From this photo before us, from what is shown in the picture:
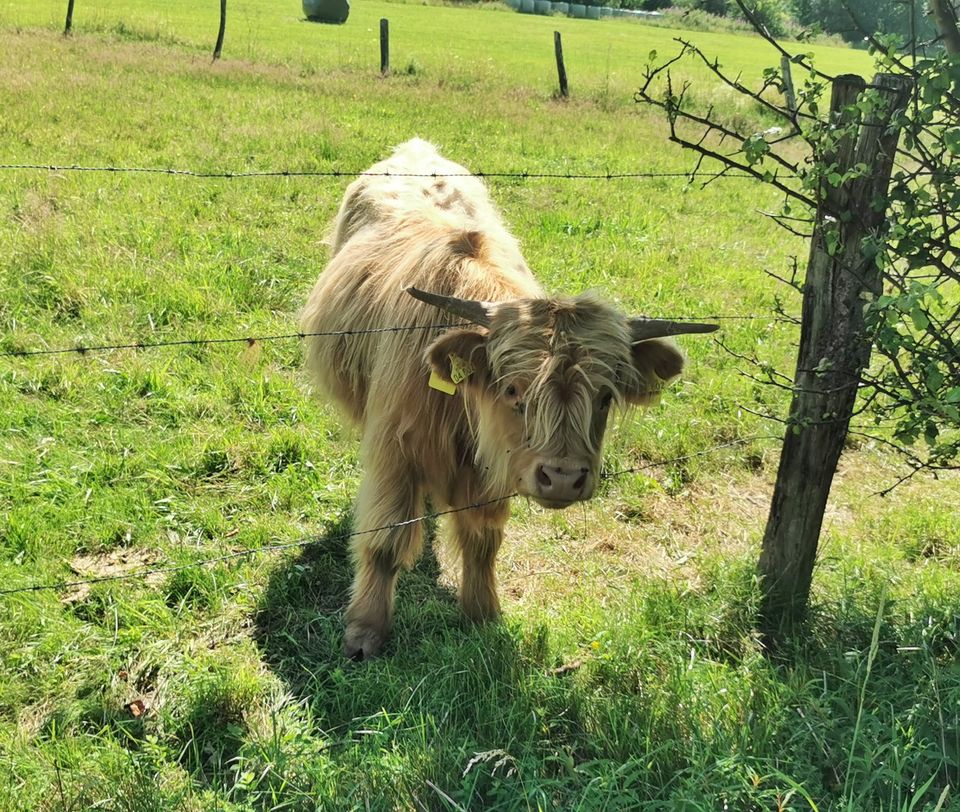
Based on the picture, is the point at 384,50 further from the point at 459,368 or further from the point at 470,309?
the point at 459,368

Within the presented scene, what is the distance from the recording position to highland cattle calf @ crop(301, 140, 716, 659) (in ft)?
10.1

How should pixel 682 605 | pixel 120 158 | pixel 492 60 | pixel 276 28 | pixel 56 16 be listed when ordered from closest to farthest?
pixel 682 605 → pixel 120 158 → pixel 56 16 → pixel 492 60 → pixel 276 28

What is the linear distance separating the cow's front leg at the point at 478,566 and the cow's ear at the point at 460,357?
85 cm

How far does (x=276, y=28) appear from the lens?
27.4m

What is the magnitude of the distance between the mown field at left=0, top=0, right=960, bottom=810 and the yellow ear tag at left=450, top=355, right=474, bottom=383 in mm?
798

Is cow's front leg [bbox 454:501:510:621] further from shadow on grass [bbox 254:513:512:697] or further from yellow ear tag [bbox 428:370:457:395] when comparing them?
yellow ear tag [bbox 428:370:457:395]

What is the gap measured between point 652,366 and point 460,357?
799 millimetres

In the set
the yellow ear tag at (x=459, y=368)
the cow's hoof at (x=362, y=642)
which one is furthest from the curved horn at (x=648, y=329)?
the cow's hoof at (x=362, y=642)

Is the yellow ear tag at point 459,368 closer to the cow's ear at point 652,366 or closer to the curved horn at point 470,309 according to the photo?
the curved horn at point 470,309

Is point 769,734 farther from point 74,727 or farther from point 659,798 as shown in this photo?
point 74,727

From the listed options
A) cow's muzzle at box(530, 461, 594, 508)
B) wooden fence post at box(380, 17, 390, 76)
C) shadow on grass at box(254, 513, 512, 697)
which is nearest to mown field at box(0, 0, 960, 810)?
shadow on grass at box(254, 513, 512, 697)

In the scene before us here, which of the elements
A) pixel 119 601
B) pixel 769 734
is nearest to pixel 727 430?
pixel 769 734

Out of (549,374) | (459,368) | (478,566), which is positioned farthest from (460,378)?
(478,566)

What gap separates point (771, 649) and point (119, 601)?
2.89 metres
